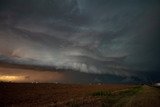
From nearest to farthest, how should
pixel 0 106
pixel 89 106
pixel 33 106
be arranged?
1. pixel 89 106
2. pixel 33 106
3. pixel 0 106

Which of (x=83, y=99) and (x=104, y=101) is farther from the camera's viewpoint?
(x=83, y=99)

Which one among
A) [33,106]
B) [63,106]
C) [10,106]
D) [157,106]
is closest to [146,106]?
[157,106]

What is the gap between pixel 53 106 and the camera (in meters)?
36.9

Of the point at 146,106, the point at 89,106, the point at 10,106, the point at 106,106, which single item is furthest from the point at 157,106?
the point at 10,106

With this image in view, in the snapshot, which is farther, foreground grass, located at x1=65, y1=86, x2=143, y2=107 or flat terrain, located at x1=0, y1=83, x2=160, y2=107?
flat terrain, located at x1=0, y1=83, x2=160, y2=107

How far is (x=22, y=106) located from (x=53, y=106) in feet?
19.8

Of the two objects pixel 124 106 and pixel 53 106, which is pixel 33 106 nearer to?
pixel 53 106

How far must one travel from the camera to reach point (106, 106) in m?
35.4

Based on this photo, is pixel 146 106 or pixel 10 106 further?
pixel 10 106

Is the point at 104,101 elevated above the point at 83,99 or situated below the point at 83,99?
below

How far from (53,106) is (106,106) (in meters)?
8.15

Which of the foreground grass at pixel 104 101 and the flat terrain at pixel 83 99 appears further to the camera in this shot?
the flat terrain at pixel 83 99

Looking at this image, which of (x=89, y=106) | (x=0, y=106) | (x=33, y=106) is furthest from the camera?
(x=0, y=106)

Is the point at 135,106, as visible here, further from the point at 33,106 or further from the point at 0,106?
the point at 0,106
